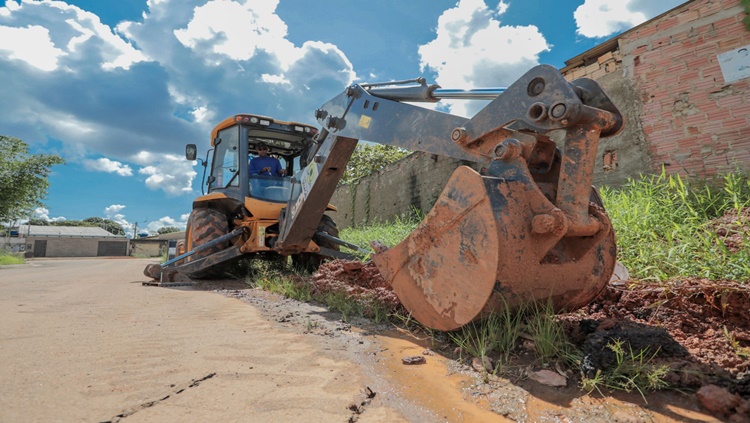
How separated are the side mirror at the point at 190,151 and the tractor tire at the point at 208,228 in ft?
3.32

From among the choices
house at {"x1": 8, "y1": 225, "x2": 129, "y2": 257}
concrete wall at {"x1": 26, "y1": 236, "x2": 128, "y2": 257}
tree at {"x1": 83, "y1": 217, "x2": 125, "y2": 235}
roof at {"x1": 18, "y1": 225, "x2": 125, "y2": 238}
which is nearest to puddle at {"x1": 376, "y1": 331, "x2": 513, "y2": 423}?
house at {"x1": 8, "y1": 225, "x2": 129, "y2": 257}

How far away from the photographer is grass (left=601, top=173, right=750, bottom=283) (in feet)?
9.72

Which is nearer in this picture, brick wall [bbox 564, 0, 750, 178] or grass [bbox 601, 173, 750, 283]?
grass [bbox 601, 173, 750, 283]

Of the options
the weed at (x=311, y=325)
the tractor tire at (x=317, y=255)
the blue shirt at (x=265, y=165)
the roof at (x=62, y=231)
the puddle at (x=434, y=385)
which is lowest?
the puddle at (x=434, y=385)

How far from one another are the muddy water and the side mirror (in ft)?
18.4

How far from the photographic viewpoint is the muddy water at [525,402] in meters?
1.43

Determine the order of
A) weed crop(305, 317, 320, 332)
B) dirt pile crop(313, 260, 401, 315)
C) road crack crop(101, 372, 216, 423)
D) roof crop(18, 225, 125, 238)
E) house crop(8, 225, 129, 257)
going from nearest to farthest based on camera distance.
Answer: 1. road crack crop(101, 372, 216, 423)
2. weed crop(305, 317, 320, 332)
3. dirt pile crop(313, 260, 401, 315)
4. house crop(8, 225, 129, 257)
5. roof crop(18, 225, 125, 238)

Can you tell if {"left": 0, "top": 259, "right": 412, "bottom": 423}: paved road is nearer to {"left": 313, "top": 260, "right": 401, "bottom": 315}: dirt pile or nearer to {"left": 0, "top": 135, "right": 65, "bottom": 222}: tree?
{"left": 313, "top": 260, "right": 401, "bottom": 315}: dirt pile

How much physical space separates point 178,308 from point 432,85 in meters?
2.96

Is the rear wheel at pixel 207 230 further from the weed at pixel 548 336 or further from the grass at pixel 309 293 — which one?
the weed at pixel 548 336

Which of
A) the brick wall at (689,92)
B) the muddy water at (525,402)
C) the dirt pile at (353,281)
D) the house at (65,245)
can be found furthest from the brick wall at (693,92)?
the house at (65,245)

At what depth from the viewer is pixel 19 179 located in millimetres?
18406

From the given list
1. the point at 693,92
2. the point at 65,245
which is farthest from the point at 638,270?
the point at 65,245

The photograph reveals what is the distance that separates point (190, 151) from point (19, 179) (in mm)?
18080
